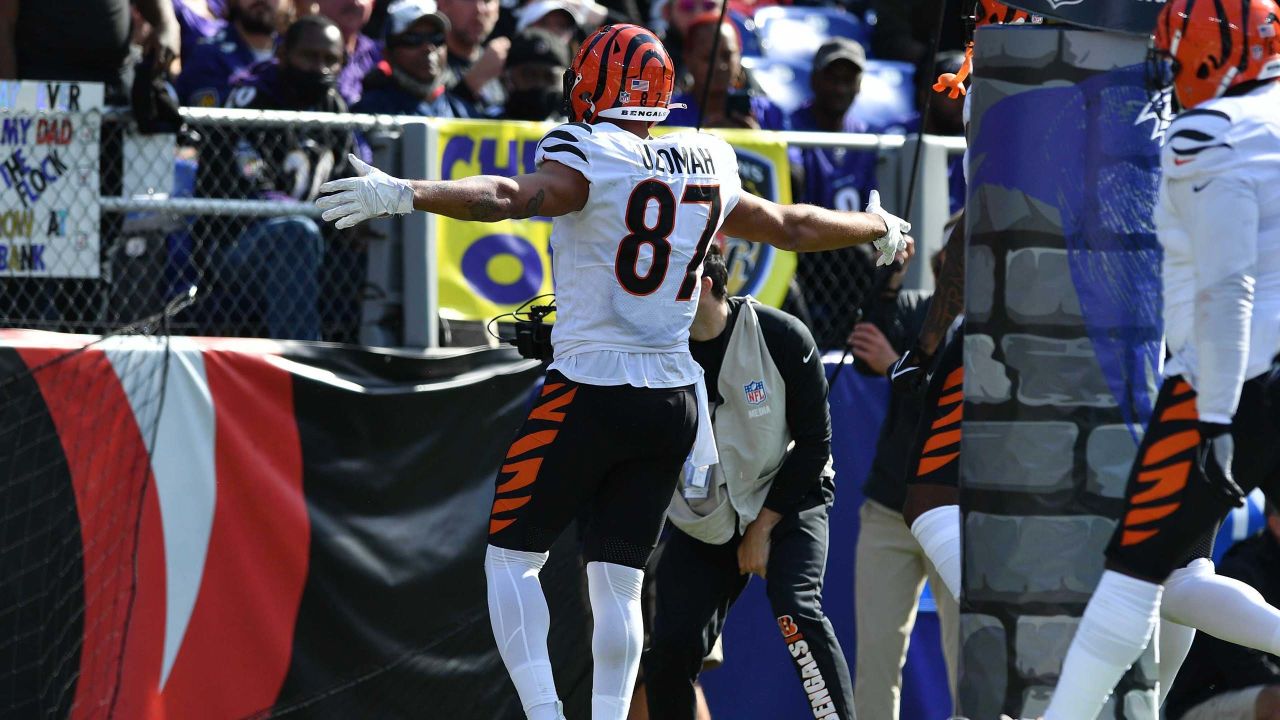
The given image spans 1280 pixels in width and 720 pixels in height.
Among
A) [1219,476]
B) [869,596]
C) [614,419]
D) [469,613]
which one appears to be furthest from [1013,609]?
[469,613]

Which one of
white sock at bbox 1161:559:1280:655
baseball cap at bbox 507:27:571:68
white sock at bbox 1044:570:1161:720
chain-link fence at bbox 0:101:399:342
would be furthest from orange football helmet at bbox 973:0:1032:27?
baseball cap at bbox 507:27:571:68

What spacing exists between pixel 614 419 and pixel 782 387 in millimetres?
1222

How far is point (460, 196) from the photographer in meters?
4.49

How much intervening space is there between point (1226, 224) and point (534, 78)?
15.0 feet

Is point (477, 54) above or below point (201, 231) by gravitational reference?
above

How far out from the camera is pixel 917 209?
756 centimetres

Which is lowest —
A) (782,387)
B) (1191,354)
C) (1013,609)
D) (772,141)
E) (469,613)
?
(469,613)

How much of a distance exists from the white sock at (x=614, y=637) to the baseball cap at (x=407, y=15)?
12.3 ft

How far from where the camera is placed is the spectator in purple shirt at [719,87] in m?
8.44

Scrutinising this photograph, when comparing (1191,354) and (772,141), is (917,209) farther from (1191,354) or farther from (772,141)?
(1191,354)

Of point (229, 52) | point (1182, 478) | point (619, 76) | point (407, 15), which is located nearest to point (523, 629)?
point (619, 76)

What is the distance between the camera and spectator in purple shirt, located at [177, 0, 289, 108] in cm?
802

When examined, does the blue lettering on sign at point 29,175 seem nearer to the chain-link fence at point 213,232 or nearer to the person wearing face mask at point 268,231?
the chain-link fence at point 213,232

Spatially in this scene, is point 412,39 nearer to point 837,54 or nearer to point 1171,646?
point 837,54
